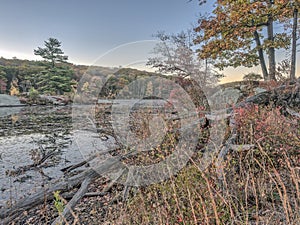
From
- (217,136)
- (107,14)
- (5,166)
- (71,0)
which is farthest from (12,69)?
(217,136)

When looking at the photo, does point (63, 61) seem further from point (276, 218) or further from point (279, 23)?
point (276, 218)

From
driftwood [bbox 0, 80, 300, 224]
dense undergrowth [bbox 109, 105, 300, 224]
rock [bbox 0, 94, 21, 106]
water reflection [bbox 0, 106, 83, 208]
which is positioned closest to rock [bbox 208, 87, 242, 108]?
driftwood [bbox 0, 80, 300, 224]

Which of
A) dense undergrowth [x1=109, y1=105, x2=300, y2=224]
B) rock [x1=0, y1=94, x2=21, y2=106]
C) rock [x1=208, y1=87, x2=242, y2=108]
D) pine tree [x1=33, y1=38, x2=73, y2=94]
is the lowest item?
dense undergrowth [x1=109, y1=105, x2=300, y2=224]

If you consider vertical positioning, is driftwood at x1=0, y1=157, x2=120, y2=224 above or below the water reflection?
above

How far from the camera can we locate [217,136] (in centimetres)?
371

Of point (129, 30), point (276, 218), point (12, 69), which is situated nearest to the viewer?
point (276, 218)

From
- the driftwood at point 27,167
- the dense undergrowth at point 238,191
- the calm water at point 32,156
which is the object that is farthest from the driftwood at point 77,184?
the driftwood at point 27,167

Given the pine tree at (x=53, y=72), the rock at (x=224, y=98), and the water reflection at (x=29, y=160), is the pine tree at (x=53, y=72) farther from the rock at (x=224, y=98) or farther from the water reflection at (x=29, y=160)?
the rock at (x=224, y=98)

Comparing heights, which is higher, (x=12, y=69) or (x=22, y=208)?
(x=12, y=69)

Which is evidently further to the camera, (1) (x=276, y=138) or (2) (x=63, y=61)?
(2) (x=63, y=61)

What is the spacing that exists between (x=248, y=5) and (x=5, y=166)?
1090 cm

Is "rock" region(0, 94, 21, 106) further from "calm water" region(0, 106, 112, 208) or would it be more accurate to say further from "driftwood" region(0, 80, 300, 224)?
"driftwood" region(0, 80, 300, 224)

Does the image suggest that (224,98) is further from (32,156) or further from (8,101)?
(8,101)

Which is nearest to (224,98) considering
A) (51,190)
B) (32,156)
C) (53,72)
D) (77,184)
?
(32,156)
